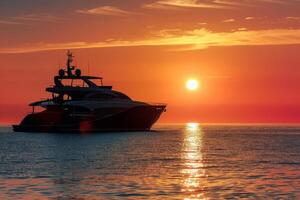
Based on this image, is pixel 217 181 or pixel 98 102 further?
pixel 98 102

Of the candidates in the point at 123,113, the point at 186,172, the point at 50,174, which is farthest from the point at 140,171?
the point at 123,113

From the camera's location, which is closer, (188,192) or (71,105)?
(188,192)

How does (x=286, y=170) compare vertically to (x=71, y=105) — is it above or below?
below

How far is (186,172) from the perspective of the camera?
71.9 meters

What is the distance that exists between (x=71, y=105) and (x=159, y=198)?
503ft

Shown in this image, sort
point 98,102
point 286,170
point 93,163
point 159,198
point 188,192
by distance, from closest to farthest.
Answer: point 159,198 < point 188,192 < point 286,170 < point 93,163 < point 98,102

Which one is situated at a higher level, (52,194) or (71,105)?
(71,105)

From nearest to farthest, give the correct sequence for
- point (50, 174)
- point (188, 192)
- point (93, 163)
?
point (188, 192)
point (50, 174)
point (93, 163)

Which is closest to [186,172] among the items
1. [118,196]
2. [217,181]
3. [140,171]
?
[140,171]

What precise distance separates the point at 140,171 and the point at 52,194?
22.1 meters

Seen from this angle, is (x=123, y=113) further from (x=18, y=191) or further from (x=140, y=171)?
(x=18, y=191)

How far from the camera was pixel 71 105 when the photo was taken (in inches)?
7859

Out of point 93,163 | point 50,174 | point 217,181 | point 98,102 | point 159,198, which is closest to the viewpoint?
point 159,198

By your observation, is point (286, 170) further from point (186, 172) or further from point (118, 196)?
point (118, 196)
